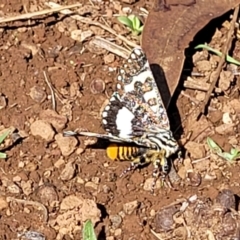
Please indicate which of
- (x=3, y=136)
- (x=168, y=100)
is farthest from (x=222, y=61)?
(x=3, y=136)

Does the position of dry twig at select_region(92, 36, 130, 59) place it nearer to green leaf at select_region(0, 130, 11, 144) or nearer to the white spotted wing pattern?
the white spotted wing pattern

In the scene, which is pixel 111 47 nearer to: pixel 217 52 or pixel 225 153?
pixel 217 52

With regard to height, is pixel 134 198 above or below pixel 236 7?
below

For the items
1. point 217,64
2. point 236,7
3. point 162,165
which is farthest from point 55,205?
point 236,7

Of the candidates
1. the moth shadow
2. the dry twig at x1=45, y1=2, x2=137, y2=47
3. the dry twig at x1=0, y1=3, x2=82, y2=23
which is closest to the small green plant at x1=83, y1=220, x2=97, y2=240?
the moth shadow

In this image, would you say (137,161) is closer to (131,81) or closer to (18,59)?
(131,81)

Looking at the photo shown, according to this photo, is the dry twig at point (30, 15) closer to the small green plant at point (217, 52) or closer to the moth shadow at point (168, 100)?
the moth shadow at point (168, 100)

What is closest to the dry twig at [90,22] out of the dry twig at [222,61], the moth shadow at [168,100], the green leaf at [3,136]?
the moth shadow at [168,100]
